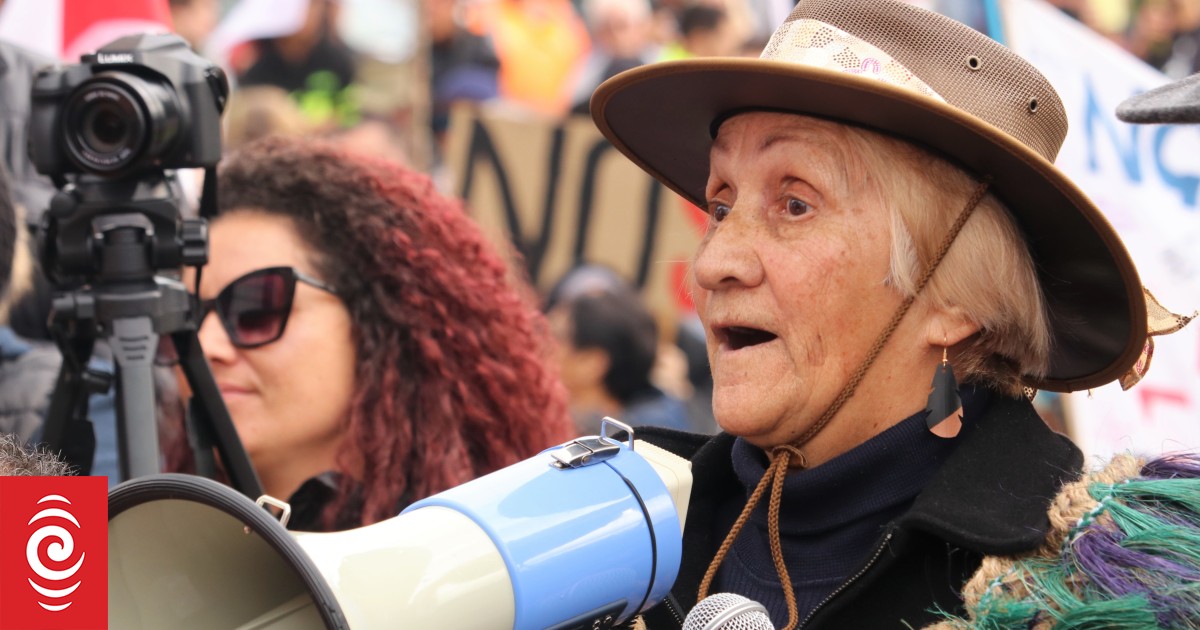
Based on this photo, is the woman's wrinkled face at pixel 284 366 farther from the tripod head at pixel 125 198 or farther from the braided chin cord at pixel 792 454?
the braided chin cord at pixel 792 454

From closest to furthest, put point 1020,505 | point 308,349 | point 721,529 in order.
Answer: point 1020,505
point 721,529
point 308,349

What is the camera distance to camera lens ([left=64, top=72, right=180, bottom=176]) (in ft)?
7.36

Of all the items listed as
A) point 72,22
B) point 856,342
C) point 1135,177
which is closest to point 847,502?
point 856,342

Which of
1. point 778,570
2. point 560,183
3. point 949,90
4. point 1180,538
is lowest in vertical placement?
point 560,183

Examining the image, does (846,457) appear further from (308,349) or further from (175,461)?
(175,461)

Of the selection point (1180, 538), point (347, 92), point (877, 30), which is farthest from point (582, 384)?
point (1180, 538)

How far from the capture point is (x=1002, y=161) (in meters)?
1.89

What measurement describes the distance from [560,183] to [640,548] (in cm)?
448

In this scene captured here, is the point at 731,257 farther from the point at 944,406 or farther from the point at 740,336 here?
the point at 944,406

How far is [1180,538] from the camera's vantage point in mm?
1589

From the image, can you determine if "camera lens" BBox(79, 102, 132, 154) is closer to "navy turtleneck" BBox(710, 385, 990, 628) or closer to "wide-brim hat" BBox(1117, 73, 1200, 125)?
"navy turtleneck" BBox(710, 385, 990, 628)

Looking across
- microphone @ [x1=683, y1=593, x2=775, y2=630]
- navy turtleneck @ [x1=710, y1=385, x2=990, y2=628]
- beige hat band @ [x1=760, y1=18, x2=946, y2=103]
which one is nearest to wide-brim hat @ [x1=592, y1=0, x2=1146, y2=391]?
beige hat band @ [x1=760, y1=18, x2=946, y2=103]

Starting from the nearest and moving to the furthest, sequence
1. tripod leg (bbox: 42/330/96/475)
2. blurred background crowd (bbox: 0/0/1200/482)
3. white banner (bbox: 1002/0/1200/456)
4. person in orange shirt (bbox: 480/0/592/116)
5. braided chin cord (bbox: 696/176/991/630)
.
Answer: braided chin cord (bbox: 696/176/991/630) → tripod leg (bbox: 42/330/96/475) → white banner (bbox: 1002/0/1200/456) → blurred background crowd (bbox: 0/0/1200/482) → person in orange shirt (bbox: 480/0/592/116)

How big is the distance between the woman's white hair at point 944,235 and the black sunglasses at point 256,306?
4.53ft
